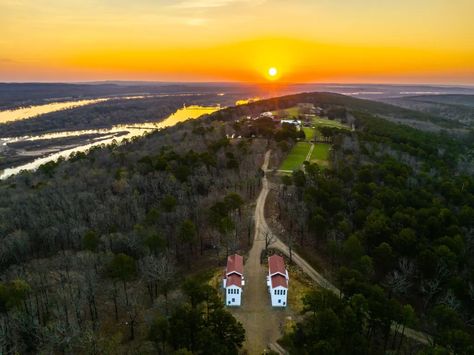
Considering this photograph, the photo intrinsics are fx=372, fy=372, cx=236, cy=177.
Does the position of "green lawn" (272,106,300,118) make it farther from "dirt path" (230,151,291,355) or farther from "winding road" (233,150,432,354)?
"dirt path" (230,151,291,355)

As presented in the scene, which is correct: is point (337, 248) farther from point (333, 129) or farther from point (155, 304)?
point (333, 129)

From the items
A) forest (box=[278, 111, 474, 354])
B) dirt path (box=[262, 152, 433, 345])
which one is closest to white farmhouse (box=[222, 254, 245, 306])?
forest (box=[278, 111, 474, 354])

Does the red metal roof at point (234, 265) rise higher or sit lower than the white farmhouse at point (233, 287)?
higher

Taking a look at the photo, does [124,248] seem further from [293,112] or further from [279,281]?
[293,112]

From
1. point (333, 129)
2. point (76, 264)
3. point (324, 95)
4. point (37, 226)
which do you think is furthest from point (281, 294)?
point (324, 95)

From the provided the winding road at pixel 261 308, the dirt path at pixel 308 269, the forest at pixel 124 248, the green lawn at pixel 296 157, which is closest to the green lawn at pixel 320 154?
the green lawn at pixel 296 157

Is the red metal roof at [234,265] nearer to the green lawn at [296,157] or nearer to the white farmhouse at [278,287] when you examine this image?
the white farmhouse at [278,287]

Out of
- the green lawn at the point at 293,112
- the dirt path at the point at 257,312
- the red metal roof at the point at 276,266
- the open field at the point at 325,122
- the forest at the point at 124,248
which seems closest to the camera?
the forest at the point at 124,248
